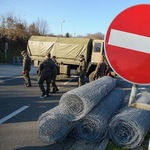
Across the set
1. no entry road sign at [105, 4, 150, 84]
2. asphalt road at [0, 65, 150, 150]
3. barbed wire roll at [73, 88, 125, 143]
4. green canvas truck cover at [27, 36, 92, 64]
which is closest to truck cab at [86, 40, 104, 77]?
green canvas truck cover at [27, 36, 92, 64]

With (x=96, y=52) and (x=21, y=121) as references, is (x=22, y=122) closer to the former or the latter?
(x=21, y=121)

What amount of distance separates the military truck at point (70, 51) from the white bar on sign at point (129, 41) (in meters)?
→ 8.04

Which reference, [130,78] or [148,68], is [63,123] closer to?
[130,78]

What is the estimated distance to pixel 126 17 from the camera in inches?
66.3

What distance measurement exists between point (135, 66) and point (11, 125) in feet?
11.1

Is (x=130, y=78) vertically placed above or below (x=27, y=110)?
above

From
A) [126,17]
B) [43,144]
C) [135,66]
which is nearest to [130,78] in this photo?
[135,66]

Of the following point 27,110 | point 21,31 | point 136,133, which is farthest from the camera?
point 21,31

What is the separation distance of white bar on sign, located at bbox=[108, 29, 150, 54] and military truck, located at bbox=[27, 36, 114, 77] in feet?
26.4

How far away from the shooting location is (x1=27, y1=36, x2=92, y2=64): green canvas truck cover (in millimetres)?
10086

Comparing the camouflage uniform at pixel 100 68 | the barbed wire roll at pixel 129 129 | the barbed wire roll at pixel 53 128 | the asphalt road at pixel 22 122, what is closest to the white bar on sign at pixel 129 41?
the barbed wire roll at pixel 129 129

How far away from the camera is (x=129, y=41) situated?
5.42 ft

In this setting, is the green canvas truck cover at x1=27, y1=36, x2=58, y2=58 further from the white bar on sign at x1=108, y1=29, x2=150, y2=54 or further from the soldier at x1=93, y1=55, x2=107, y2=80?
the white bar on sign at x1=108, y1=29, x2=150, y2=54

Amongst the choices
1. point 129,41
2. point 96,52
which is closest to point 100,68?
point 96,52
